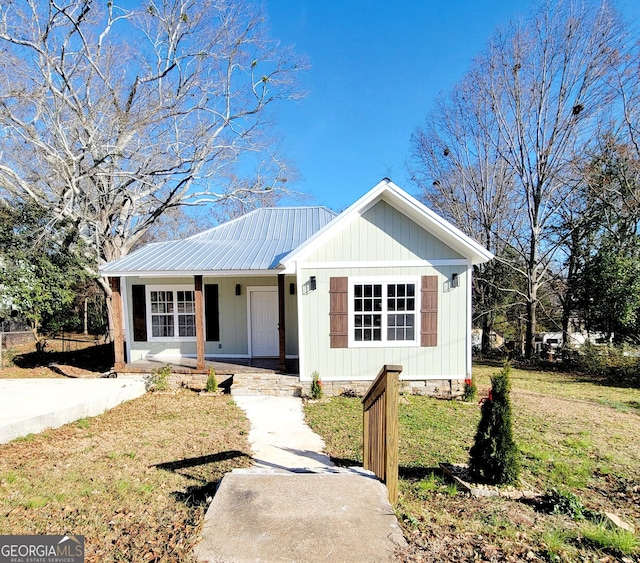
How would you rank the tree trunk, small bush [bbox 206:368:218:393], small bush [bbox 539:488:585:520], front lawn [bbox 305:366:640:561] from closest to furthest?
front lawn [bbox 305:366:640:561]
small bush [bbox 539:488:585:520]
small bush [bbox 206:368:218:393]
the tree trunk

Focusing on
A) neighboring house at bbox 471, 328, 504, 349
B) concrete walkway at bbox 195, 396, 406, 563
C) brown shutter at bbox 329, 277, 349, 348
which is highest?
brown shutter at bbox 329, 277, 349, 348

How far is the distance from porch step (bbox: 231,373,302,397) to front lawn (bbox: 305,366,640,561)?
90 cm

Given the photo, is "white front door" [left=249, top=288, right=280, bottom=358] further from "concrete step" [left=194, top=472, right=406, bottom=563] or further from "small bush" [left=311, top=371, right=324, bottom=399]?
"concrete step" [left=194, top=472, right=406, bottom=563]

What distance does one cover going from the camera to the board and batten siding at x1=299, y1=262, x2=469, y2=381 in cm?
813

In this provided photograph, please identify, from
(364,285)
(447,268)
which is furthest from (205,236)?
(447,268)

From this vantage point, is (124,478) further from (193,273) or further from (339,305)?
(193,273)

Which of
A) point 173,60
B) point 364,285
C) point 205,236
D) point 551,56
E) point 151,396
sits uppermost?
point 173,60

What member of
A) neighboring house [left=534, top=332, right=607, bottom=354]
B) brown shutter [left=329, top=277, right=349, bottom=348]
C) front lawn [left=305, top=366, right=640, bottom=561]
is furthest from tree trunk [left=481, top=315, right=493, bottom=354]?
brown shutter [left=329, top=277, right=349, bottom=348]

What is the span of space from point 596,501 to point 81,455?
6.06 metres

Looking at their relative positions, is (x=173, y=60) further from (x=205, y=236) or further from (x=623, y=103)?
(x=623, y=103)

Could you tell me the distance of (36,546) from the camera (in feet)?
8.68

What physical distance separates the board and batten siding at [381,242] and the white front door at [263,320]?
9.09 ft

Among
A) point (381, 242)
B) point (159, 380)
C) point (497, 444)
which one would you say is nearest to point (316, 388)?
point (381, 242)

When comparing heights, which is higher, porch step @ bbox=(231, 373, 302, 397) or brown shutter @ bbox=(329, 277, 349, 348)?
brown shutter @ bbox=(329, 277, 349, 348)
